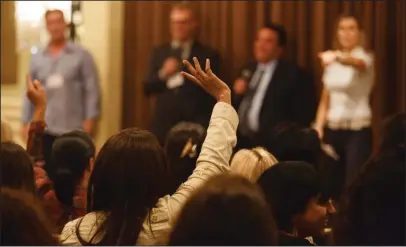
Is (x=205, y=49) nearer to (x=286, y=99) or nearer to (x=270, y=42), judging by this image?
(x=270, y=42)

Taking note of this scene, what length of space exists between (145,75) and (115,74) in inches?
10.5

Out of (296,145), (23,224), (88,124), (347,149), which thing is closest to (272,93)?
(347,149)

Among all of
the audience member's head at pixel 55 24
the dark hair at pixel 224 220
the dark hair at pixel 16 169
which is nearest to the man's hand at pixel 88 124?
the audience member's head at pixel 55 24

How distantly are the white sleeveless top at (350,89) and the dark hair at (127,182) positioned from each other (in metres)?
3.16

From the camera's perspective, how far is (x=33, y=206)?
1699 millimetres

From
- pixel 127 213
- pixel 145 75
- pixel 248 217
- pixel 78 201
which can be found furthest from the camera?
pixel 145 75

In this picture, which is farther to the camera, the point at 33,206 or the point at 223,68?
the point at 223,68

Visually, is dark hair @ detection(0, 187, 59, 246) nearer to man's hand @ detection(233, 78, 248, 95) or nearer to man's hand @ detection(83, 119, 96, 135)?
man's hand @ detection(233, 78, 248, 95)

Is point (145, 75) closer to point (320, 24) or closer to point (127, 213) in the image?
point (320, 24)

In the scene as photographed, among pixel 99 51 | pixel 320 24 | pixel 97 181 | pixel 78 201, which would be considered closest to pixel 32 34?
pixel 99 51

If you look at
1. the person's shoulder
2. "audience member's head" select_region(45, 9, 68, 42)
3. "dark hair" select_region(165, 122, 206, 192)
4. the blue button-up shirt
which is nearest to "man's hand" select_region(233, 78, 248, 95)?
the person's shoulder

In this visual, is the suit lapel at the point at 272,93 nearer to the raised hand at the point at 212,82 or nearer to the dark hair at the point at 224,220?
the raised hand at the point at 212,82

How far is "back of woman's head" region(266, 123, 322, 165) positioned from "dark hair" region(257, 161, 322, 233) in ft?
3.41

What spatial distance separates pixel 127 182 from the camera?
2.12 m
